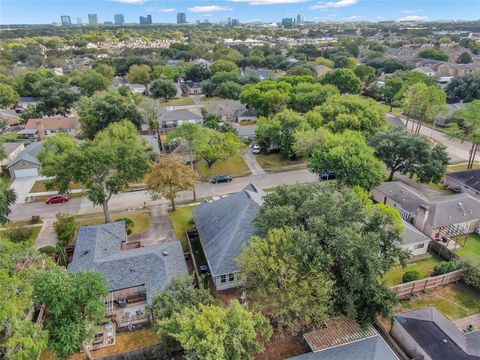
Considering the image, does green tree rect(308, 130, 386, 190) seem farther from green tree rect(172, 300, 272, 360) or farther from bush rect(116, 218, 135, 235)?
green tree rect(172, 300, 272, 360)

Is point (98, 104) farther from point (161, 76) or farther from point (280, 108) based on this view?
point (161, 76)

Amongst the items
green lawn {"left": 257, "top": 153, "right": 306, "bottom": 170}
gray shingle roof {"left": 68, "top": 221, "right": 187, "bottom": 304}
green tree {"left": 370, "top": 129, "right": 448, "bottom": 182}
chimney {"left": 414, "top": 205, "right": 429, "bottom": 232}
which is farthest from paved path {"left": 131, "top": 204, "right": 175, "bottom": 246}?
green tree {"left": 370, "top": 129, "right": 448, "bottom": 182}

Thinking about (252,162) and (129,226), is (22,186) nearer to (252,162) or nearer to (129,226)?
(129,226)

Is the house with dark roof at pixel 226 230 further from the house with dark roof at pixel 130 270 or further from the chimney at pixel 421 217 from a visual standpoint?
the chimney at pixel 421 217

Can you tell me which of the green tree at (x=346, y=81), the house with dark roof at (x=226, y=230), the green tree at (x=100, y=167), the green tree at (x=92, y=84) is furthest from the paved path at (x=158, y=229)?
the green tree at (x=346, y=81)

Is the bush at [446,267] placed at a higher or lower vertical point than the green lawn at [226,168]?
higher

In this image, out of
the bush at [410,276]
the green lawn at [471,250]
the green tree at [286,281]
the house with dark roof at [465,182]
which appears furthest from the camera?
the house with dark roof at [465,182]

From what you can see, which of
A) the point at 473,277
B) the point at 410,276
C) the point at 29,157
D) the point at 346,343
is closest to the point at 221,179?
the point at 410,276
